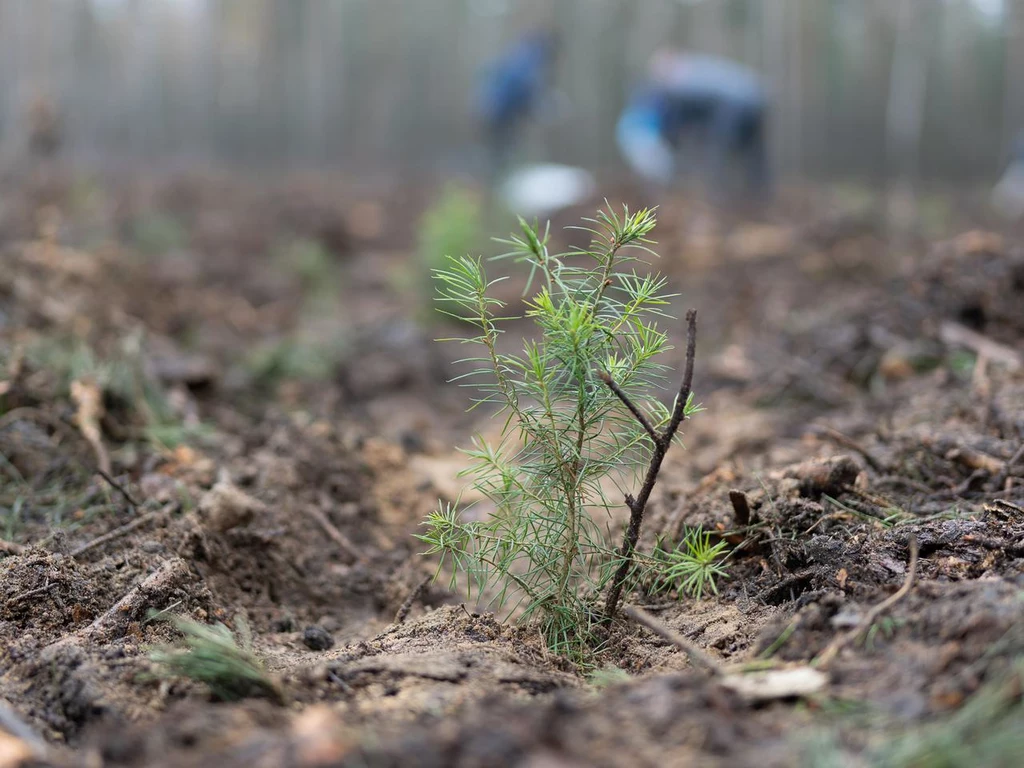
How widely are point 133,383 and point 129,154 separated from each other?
1396cm

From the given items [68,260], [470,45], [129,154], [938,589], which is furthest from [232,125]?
[938,589]

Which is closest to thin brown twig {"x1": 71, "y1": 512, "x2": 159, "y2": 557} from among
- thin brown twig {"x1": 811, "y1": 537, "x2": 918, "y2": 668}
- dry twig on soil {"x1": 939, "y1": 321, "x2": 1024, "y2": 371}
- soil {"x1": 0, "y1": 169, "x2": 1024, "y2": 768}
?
soil {"x1": 0, "y1": 169, "x2": 1024, "y2": 768}

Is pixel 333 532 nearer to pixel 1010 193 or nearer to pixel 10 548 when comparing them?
pixel 10 548

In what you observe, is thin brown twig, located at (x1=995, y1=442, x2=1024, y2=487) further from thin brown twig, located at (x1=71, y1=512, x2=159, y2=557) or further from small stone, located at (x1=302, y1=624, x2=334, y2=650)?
thin brown twig, located at (x1=71, y1=512, x2=159, y2=557)

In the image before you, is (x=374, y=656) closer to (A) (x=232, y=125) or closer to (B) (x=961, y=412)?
(B) (x=961, y=412)

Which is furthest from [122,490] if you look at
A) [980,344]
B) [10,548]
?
[980,344]

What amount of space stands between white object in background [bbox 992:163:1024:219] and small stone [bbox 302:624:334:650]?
10084 mm

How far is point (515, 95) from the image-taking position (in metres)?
11.9

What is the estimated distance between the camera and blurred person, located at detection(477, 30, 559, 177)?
1189cm

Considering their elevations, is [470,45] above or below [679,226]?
above


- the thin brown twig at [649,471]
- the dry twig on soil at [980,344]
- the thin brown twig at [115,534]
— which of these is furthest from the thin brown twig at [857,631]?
the dry twig on soil at [980,344]

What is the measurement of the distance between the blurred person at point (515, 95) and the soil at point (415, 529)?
682 centimetres

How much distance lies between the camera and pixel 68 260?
16.1 feet

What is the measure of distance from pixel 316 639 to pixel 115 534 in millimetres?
636
